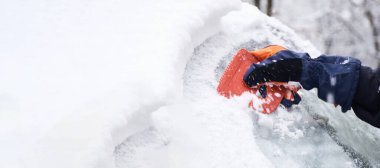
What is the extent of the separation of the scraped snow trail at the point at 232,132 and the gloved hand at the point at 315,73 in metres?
0.15

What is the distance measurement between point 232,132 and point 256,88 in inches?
19.1

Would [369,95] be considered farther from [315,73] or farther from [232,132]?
[232,132]

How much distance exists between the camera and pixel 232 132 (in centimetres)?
170

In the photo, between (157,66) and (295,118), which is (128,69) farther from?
(295,118)

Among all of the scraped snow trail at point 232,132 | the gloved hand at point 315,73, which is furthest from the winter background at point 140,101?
the gloved hand at point 315,73

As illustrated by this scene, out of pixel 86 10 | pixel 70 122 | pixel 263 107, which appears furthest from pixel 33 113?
pixel 263 107

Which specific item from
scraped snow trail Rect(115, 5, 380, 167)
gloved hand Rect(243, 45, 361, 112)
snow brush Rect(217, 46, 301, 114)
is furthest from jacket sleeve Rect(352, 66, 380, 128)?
snow brush Rect(217, 46, 301, 114)

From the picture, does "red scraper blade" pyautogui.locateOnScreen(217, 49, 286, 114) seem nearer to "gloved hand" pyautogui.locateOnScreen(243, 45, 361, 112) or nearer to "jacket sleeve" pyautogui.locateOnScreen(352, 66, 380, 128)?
"gloved hand" pyautogui.locateOnScreen(243, 45, 361, 112)

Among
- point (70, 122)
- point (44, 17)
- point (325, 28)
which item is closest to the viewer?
point (70, 122)

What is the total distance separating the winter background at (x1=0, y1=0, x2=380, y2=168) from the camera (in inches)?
52.5

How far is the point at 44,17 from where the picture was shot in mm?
1890

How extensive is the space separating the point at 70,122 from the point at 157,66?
1.48ft

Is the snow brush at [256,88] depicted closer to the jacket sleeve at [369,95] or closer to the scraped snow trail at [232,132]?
the scraped snow trail at [232,132]

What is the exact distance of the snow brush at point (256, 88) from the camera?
1.98 m
